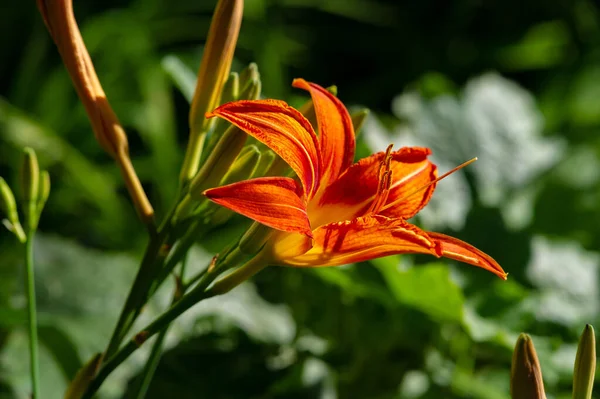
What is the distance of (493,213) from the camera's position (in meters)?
1.05

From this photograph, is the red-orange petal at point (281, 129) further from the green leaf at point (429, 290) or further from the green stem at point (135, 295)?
the green leaf at point (429, 290)

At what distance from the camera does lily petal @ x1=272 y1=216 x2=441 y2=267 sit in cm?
46

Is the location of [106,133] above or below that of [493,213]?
below

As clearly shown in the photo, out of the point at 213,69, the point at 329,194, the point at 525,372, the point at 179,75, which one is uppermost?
the point at 179,75

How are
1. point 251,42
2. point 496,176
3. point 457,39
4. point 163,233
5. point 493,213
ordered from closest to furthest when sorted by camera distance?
1. point 163,233
2. point 493,213
3. point 496,176
4. point 251,42
5. point 457,39

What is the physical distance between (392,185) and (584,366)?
185mm

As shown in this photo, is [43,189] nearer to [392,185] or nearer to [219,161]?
[219,161]

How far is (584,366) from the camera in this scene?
1.60 feet

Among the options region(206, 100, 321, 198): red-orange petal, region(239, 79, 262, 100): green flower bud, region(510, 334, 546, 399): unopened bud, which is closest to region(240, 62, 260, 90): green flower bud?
region(239, 79, 262, 100): green flower bud

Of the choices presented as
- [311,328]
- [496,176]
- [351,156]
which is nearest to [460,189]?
[496,176]

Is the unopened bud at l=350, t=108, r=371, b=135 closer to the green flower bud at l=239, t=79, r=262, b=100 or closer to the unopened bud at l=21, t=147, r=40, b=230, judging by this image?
the green flower bud at l=239, t=79, r=262, b=100

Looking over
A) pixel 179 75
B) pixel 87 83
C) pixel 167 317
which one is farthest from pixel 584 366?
pixel 179 75

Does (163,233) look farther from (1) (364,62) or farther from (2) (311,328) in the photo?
(1) (364,62)

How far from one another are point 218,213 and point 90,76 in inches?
5.7
